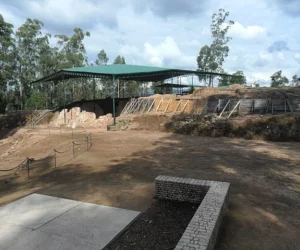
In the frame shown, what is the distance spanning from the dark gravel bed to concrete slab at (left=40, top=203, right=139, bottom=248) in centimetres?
23

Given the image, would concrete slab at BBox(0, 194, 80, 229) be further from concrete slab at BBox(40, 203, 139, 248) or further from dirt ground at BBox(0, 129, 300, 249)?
dirt ground at BBox(0, 129, 300, 249)

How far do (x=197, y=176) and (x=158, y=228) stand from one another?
4.24 metres

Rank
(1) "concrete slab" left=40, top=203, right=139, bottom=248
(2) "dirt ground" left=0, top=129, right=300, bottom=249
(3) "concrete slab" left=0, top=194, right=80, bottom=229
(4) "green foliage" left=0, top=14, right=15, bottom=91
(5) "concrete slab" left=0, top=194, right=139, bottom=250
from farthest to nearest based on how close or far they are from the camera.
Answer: (4) "green foliage" left=0, top=14, right=15, bottom=91
(3) "concrete slab" left=0, top=194, right=80, bottom=229
(2) "dirt ground" left=0, top=129, right=300, bottom=249
(1) "concrete slab" left=40, top=203, right=139, bottom=248
(5) "concrete slab" left=0, top=194, right=139, bottom=250

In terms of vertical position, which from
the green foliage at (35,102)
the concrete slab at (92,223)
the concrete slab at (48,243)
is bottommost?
the concrete slab at (48,243)

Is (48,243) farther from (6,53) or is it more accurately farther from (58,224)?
(6,53)

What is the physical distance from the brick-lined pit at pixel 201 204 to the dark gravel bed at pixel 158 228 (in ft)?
0.95

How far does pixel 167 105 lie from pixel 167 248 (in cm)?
2248

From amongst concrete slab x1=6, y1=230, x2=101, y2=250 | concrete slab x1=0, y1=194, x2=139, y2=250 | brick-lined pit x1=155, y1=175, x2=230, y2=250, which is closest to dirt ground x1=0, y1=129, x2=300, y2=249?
brick-lined pit x1=155, y1=175, x2=230, y2=250

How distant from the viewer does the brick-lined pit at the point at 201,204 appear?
4.05 meters

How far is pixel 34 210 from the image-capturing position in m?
6.89

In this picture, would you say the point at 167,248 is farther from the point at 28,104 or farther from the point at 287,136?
the point at 28,104

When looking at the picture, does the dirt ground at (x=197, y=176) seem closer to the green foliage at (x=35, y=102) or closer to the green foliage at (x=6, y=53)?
the green foliage at (x=6, y=53)

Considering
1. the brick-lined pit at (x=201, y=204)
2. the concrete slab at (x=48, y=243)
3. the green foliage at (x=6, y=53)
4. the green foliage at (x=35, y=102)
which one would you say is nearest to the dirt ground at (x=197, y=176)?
the brick-lined pit at (x=201, y=204)

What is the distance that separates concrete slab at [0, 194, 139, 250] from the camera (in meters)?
5.25
